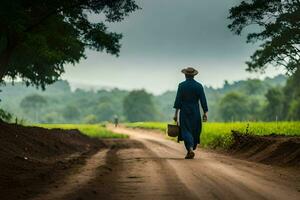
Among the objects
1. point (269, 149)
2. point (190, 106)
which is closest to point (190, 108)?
point (190, 106)

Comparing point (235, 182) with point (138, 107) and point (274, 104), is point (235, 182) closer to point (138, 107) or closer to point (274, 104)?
point (274, 104)

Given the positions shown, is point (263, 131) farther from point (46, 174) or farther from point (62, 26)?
point (46, 174)

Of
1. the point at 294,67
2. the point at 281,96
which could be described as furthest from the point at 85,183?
the point at 281,96

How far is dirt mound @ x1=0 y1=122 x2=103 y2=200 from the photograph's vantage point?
7500 millimetres

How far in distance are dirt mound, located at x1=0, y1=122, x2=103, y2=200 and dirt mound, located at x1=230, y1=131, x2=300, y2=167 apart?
4907 millimetres

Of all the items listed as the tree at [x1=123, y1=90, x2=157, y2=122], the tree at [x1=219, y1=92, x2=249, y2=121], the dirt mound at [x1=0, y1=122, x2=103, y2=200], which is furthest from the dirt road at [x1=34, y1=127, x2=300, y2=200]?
the tree at [x1=123, y1=90, x2=157, y2=122]

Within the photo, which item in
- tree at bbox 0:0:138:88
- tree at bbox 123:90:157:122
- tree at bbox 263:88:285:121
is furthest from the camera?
tree at bbox 123:90:157:122

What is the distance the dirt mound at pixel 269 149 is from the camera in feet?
39.5

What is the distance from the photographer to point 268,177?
8500 millimetres

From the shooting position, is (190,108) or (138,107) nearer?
(190,108)

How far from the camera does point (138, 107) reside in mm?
185250

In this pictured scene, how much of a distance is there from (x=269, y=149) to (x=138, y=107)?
563 ft

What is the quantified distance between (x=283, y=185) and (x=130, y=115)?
573 feet

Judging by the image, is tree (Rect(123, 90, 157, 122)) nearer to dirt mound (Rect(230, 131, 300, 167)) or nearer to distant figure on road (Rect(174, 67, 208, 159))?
dirt mound (Rect(230, 131, 300, 167))
